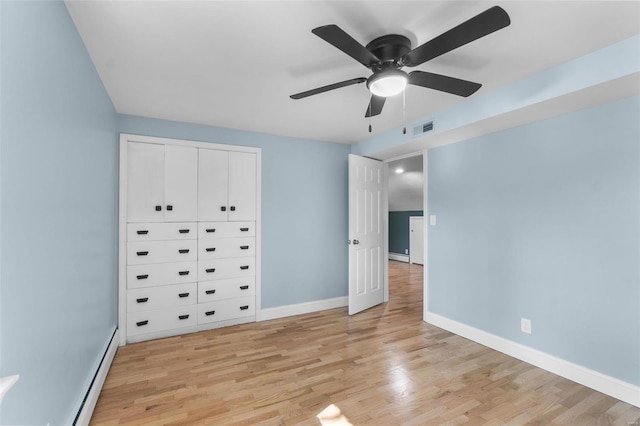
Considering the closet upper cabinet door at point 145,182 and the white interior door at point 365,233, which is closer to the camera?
the closet upper cabinet door at point 145,182

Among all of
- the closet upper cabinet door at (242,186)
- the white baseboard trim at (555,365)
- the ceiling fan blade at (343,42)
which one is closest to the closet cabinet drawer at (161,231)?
the closet upper cabinet door at (242,186)

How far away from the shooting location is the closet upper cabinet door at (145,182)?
3.17m

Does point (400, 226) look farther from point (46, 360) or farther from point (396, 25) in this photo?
point (46, 360)

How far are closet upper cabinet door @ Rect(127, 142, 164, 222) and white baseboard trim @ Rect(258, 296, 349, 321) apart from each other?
5.50ft

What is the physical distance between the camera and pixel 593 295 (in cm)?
232

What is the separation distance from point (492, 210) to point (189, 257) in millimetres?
3234

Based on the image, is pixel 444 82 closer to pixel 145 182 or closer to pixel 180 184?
pixel 180 184

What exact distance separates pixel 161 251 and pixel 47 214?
204 centimetres

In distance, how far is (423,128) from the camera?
3252 millimetres

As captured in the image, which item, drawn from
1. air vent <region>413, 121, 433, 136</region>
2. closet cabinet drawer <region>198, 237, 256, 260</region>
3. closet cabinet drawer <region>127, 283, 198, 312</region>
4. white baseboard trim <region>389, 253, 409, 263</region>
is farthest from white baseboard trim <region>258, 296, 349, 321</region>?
white baseboard trim <region>389, 253, 409, 263</region>

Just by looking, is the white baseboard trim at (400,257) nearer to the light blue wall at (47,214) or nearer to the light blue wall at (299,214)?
the light blue wall at (299,214)

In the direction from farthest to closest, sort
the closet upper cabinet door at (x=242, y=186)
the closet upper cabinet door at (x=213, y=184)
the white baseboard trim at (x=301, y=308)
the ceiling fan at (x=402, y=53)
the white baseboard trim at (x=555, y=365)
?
1. the white baseboard trim at (x=301, y=308)
2. the closet upper cabinet door at (x=242, y=186)
3. the closet upper cabinet door at (x=213, y=184)
4. the white baseboard trim at (x=555, y=365)
5. the ceiling fan at (x=402, y=53)

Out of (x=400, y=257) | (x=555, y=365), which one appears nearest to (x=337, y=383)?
(x=555, y=365)

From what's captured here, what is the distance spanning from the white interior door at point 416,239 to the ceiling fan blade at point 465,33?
21.6 ft
